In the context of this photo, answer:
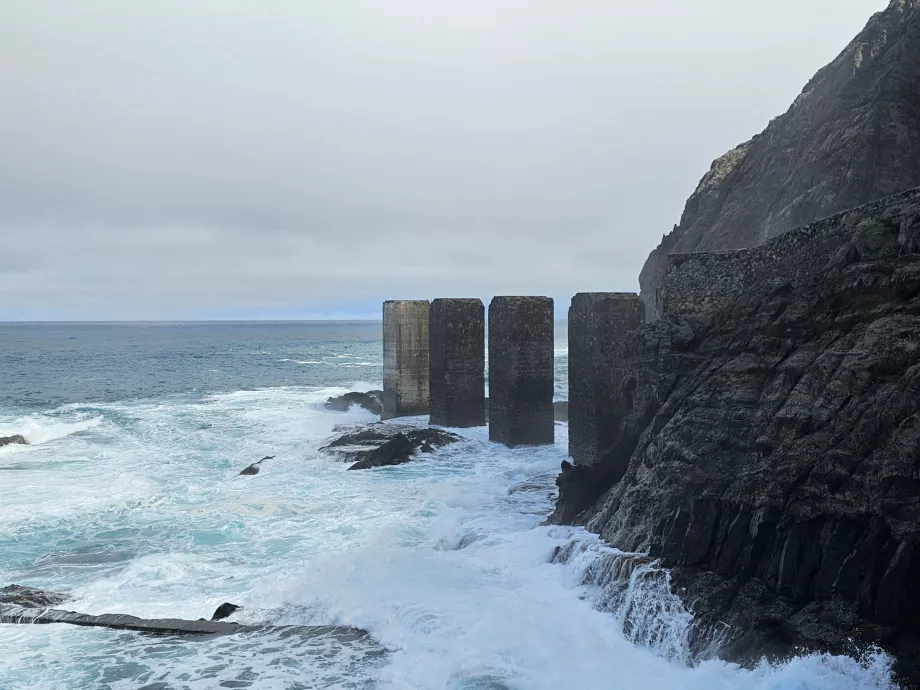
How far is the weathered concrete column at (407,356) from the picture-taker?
28.2m

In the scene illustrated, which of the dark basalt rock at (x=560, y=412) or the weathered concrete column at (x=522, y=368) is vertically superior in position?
the weathered concrete column at (x=522, y=368)

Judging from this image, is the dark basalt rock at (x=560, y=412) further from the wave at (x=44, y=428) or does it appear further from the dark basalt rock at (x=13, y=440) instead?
the dark basalt rock at (x=13, y=440)

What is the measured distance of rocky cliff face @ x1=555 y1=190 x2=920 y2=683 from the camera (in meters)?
7.73

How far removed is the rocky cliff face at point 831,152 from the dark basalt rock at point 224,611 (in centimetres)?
1032

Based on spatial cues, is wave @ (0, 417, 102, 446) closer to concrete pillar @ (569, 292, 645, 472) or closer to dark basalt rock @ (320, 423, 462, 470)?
A: dark basalt rock @ (320, 423, 462, 470)

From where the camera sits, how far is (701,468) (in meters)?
10.6

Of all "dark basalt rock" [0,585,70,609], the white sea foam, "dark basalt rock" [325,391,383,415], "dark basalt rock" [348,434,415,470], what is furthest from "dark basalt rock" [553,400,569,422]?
"dark basalt rock" [0,585,70,609]

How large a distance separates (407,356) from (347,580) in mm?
16441

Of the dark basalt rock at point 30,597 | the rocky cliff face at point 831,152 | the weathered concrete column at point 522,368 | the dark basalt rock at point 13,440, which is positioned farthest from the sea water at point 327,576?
the rocky cliff face at point 831,152

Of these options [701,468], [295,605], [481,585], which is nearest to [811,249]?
[701,468]

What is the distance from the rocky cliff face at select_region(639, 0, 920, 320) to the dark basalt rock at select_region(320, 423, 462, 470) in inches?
324

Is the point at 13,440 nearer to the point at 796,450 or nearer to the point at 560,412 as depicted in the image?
the point at 560,412

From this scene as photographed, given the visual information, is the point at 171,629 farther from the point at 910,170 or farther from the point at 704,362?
the point at 910,170

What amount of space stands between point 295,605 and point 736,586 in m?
6.45
